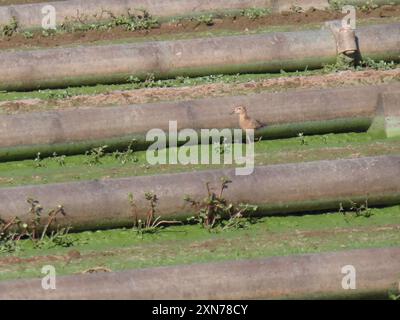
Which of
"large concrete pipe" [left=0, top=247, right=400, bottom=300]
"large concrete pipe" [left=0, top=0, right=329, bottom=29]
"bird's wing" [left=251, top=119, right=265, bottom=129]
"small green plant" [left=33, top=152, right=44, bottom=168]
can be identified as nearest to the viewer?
"large concrete pipe" [left=0, top=247, right=400, bottom=300]

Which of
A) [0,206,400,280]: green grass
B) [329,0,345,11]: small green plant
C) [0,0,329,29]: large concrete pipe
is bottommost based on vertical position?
[0,206,400,280]: green grass

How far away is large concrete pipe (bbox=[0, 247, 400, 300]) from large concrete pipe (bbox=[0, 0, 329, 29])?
24.5 ft

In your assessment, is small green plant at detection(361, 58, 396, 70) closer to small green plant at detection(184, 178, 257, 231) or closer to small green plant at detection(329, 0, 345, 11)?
small green plant at detection(329, 0, 345, 11)

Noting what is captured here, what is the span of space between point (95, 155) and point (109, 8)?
4.43 m

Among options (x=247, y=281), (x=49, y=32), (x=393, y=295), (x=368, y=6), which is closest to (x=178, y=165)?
(x=247, y=281)

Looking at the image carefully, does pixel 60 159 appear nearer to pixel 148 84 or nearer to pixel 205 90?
pixel 148 84

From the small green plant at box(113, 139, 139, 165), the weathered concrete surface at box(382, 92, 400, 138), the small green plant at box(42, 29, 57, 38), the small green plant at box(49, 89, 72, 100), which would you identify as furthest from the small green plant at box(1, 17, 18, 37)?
the weathered concrete surface at box(382, 92, 400, 138)

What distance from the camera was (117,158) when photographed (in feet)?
47.4

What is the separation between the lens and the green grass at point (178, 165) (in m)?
13.8

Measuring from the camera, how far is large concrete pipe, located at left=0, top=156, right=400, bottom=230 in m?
12.8

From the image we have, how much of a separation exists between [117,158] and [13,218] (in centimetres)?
229

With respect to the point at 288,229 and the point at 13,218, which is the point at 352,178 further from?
the point at 13,218

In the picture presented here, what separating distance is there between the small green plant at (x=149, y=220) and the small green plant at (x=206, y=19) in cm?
593
